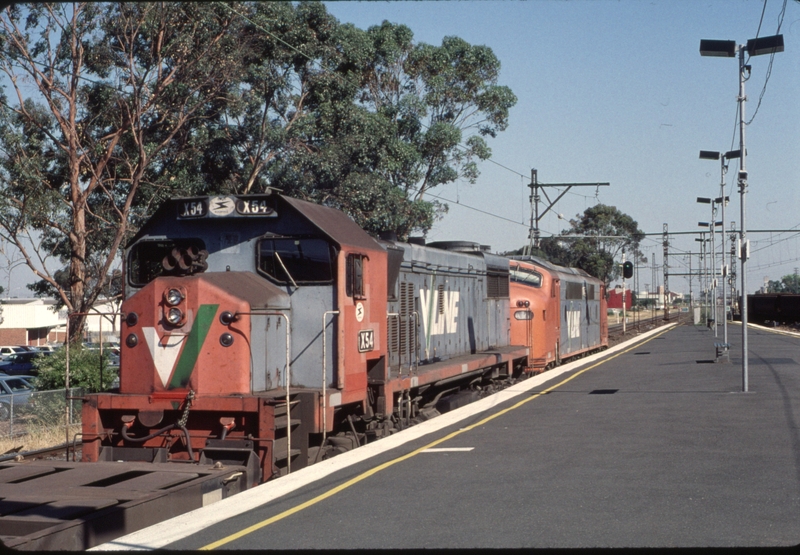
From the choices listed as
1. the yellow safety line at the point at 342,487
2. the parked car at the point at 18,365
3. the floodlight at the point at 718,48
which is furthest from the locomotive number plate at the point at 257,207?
the parked car at the point at 18,365

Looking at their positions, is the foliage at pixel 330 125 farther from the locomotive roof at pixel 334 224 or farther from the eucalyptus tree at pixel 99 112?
the locomotive roof at pixel 334 224

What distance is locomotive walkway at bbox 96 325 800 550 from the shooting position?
684 cm

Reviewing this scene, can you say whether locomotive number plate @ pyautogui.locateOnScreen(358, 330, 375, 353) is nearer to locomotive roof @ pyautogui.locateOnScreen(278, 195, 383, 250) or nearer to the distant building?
locomotive roof @ pyautogui.locateOnScreen(278, 195, 383, 250)

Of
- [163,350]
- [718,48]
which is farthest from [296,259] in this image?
[718,48]

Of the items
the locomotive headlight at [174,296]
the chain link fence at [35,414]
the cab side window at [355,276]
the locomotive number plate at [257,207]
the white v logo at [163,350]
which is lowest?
the chain link fence at [35,414]

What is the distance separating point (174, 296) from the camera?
9828 millimetres

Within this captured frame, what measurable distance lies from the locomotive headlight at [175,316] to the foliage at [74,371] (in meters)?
10.1

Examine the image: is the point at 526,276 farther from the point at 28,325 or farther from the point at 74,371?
the point at 28,325

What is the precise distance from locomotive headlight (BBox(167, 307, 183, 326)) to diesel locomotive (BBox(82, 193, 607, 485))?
0.5 inches

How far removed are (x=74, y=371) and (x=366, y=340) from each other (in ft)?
34.8

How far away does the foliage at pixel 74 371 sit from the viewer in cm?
1947

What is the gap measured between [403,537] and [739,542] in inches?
103

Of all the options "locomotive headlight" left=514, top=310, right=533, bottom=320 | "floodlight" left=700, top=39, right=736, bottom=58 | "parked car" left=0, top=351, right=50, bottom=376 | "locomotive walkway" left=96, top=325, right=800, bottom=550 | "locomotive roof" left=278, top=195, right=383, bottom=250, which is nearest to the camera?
"locomotive walkway" left=96, top=325, right=800, bottom=550

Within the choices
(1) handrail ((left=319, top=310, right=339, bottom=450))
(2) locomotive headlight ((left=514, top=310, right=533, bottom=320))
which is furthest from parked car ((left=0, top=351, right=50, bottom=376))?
(1) handrail ((left=319, top=310, right=339, bottom=450))
